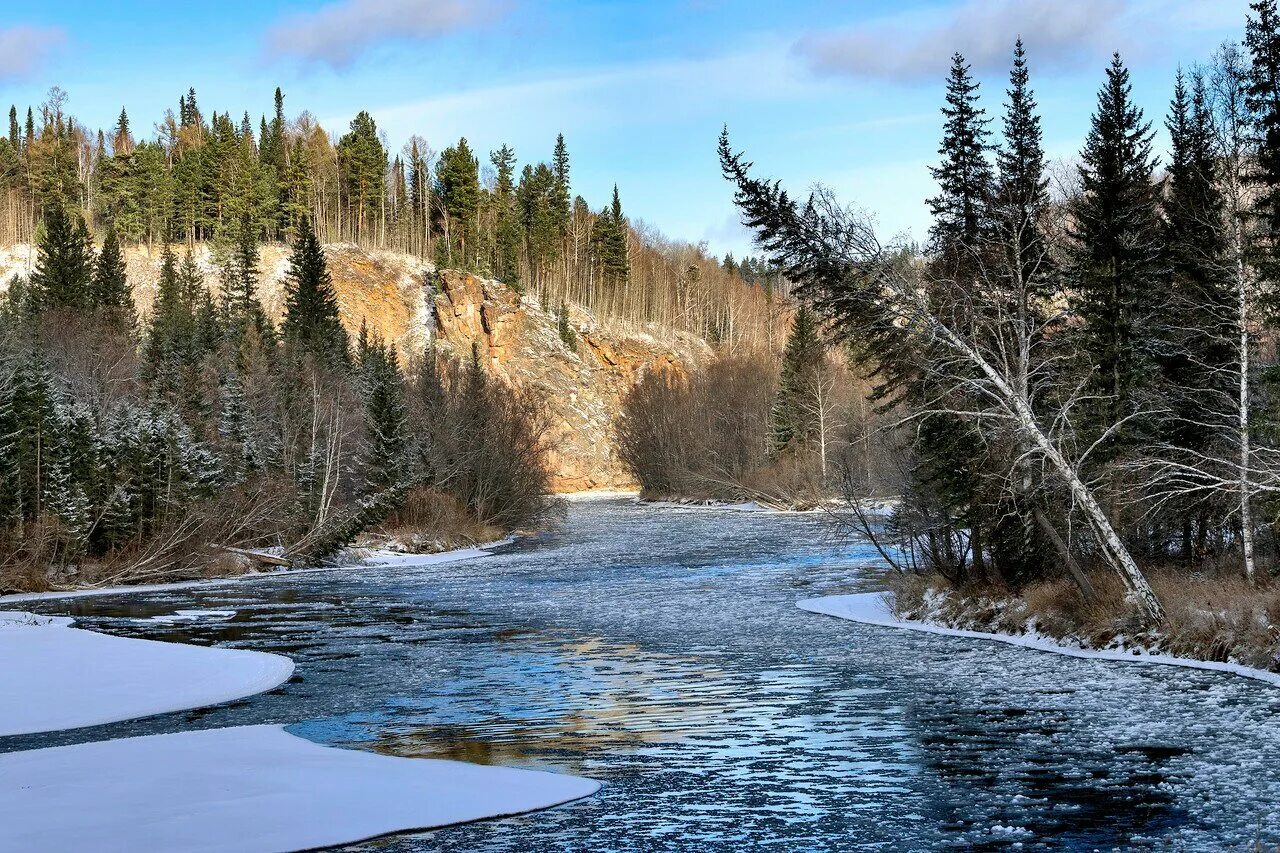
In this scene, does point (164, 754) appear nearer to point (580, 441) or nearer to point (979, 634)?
point (979, 634)

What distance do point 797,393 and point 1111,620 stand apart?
67627 millimetres

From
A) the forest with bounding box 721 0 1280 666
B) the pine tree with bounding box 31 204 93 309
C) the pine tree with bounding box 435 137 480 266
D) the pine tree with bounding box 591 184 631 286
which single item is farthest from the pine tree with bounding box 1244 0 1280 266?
the pine tree with bounding box 591 184 631 286

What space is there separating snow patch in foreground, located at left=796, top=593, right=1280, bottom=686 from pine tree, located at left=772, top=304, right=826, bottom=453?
56.8 metres

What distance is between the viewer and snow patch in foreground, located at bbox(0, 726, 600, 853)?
1142 centimetres

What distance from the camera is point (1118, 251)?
98.3 feet

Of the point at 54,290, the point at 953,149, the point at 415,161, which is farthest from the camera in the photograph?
the point at 415,161

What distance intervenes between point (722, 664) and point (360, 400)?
154 ft

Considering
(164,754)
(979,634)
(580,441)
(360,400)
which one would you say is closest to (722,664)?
(979,634)

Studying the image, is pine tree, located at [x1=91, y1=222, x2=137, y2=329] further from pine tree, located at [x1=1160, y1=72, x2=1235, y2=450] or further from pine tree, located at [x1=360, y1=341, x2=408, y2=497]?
pine tree, located at [x1=1160, y1=72, x2=1235, y2=450]

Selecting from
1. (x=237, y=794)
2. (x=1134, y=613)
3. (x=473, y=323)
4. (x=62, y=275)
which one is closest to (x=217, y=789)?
(x=237, y=794)

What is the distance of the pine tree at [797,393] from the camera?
90250 mm

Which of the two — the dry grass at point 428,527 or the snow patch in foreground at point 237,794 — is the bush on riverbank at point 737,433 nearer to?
the dry grass at point 428,527

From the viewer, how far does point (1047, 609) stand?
2594 centimetres

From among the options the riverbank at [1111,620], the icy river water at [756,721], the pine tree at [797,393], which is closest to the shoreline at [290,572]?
the icy river water at [756,721]
